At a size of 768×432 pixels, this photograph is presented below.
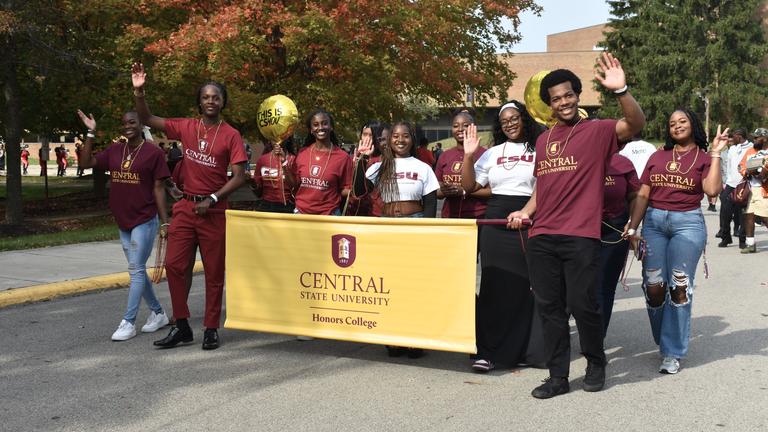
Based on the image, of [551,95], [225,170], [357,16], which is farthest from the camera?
[357,16]

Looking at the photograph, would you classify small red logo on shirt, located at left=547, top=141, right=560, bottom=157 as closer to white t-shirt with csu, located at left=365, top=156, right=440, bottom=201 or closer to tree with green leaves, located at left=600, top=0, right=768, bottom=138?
white t-shirt with csu, located at left=365, top=156, right=440, bottom=201

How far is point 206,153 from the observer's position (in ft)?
21.7

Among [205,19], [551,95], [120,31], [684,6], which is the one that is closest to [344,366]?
[551,95]

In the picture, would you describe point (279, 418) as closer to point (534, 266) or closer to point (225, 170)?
point (534, 266)

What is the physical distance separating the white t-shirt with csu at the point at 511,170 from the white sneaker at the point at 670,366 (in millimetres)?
1509

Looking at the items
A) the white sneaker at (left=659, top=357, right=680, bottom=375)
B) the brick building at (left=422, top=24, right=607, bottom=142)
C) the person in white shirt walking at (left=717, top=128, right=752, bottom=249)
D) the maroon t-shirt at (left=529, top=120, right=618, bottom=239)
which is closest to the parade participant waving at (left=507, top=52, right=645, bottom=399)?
the maroon t-shirt at (left=529, top=120, right=618, bottom=239)

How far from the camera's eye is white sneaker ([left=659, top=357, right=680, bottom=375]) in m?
6.02

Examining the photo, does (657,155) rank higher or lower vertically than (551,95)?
lower

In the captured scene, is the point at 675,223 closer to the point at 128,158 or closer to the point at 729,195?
the point at 128,158

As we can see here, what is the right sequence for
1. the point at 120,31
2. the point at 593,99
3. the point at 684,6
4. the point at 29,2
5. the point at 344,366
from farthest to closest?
the point at 593,99
the point at 684,6
the point at 120,31
the point at 29,2
the point at 344,366

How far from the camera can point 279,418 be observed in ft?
16.2

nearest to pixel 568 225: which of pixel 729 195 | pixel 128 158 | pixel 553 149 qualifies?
pixel 553 149

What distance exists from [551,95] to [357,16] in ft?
38.6

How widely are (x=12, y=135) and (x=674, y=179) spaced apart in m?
15.1
